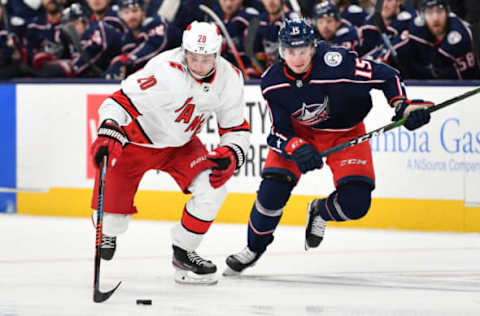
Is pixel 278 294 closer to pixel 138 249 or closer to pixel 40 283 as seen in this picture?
pixel 40 283

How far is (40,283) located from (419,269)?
6.21 feet

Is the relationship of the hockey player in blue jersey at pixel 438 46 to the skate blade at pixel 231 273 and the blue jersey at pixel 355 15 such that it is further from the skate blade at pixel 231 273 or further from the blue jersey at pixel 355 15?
the skate blade at pixel 231 273

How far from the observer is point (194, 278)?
4.50 metres

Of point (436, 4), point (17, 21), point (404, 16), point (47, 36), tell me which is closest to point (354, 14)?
point (404, 16)

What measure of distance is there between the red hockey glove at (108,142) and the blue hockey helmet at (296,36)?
882mm

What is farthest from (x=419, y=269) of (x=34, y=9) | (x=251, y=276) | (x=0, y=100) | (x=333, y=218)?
(x=34, y=9)

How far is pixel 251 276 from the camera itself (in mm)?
4699

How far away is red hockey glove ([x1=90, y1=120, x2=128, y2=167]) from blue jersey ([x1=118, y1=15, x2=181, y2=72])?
3.00 m

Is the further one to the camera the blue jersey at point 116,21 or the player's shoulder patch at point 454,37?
the blue jersey at point 116,21

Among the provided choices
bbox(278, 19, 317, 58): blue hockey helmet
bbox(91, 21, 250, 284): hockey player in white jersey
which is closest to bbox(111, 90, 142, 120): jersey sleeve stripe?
bbox(91, 21, 250, 284): hockey player in white jersey

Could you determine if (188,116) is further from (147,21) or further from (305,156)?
(147,21)

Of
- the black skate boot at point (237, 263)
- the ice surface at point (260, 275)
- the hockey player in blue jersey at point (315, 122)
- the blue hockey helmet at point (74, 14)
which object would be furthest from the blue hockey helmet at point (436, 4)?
the blue hockey helmet at point (74, 14)

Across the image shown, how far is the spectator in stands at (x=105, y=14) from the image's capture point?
7.68m

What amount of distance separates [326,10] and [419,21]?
66cm
